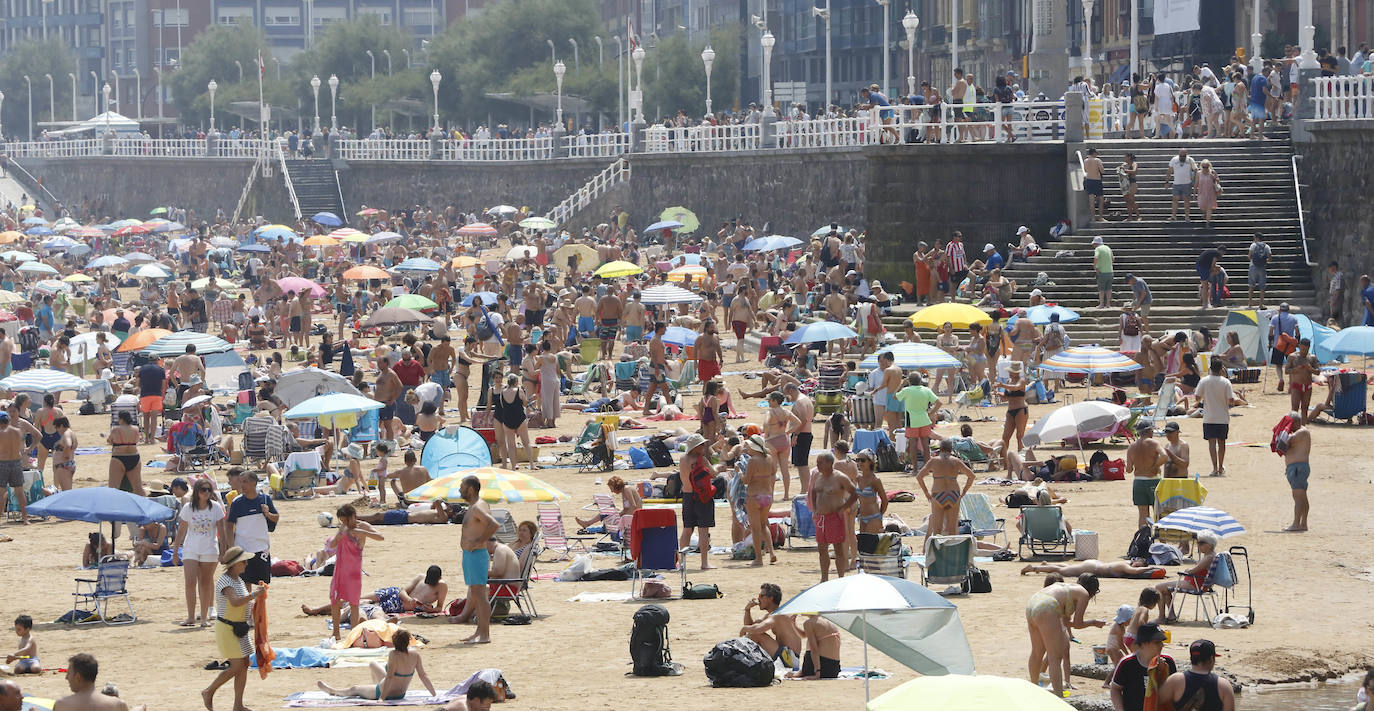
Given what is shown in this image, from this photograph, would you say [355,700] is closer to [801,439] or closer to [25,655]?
[25,655]

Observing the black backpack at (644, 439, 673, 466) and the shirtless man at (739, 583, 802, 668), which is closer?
the shirtless man at (739, 583, 802, 668)

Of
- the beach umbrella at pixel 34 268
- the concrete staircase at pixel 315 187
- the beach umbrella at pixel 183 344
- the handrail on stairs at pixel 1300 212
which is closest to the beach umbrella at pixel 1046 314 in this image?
the handrail on stairs at pixel 1300 212

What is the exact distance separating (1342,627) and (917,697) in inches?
248

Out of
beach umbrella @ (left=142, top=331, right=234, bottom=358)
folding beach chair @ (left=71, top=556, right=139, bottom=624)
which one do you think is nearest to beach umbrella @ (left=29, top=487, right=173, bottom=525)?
folding beach chair @ (left=71, top=556, right=139, bottom=624)

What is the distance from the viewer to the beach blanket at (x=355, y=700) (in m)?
12.1

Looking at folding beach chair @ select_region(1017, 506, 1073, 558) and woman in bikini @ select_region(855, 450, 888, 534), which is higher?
woman in bikini @ select_region(855, 450, 888, 534)

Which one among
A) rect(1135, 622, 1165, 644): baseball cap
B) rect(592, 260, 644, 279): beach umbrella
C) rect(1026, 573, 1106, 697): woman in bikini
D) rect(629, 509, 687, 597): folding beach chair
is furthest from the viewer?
rect(592, 260, 644, 279): beach umbrella

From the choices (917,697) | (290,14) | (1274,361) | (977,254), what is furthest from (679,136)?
(290,14)

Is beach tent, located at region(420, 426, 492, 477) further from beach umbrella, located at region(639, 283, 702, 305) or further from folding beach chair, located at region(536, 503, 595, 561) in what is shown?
beach umbrella, located at region(639, 283, 702, 305)

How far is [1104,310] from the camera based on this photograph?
95.3ft

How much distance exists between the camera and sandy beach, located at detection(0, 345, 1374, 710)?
12.7 meters

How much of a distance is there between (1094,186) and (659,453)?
12.5 metres

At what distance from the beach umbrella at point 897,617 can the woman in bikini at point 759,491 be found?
466 cm

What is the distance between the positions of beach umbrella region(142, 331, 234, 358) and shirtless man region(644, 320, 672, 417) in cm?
585
